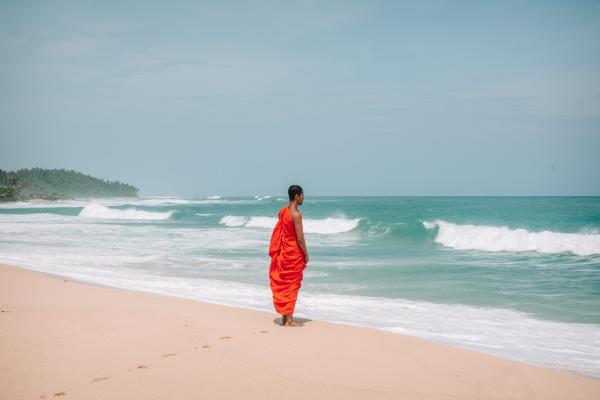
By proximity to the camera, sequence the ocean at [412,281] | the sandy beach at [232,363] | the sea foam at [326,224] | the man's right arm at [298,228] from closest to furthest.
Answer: the sandy beach at [232,363] → the man's right arm at [298,228] → the ocean at [412,281] → the sea foam at [326,224]

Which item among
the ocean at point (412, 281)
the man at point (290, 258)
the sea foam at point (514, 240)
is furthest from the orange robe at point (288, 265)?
the sea foam at point (514, 240)

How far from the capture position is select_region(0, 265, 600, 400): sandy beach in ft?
11.7

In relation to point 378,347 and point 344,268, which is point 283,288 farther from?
point 344,268

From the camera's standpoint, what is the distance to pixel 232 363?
416cm

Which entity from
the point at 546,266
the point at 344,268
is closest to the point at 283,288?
the point at 344,268

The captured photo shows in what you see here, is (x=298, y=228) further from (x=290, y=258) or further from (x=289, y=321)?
(x=289, y=321)

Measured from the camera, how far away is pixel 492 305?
8.40m

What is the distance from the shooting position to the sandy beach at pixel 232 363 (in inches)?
140

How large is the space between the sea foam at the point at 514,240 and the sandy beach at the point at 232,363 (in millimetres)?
15050

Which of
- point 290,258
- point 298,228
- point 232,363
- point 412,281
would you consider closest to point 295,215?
point 298,228

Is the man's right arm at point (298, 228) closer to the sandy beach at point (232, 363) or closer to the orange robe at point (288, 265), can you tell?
the orange robe at point (288, 265)

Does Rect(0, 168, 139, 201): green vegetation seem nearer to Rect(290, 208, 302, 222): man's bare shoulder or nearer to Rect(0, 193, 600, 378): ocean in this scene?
Rect(0, 193, 600, 378): ocean

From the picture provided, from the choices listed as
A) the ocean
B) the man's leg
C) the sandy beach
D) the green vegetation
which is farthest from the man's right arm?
the green vegetation

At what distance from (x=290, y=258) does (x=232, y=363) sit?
6.52 feet
